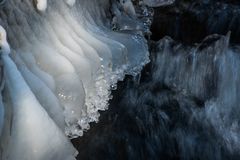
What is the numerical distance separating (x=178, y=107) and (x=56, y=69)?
4.52ft

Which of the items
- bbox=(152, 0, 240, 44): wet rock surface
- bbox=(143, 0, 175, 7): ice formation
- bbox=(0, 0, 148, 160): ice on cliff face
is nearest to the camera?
bbox=(0, 0, 148, 160): ice on cliff face

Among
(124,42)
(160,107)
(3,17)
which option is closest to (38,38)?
(3,17)

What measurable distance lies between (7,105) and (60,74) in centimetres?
59

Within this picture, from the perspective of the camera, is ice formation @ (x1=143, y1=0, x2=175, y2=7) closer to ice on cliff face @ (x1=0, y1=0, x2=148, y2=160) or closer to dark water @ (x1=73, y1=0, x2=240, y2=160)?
dark water @ (x1=73, y1=0, x2=240, y2=160)

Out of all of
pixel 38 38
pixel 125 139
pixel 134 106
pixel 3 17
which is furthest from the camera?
pixel 134 106

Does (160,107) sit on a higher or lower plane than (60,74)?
lower

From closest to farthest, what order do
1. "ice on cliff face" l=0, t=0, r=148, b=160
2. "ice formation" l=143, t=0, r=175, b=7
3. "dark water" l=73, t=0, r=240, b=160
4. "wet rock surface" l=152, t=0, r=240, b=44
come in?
"ice on cliff face" l=0, t=0, r=148, b=160 → "dark water" l=73, t=0, r=240, b=160 → "wet rock surface" l=152, t=0, r=240, b=44 → "ice formation" l=143, t=0, r=175, b=7

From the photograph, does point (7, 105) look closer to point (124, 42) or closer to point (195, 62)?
point (124, 42)

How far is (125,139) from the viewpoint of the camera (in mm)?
3613

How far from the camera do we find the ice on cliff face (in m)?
2.47

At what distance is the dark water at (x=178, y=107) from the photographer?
141 inches

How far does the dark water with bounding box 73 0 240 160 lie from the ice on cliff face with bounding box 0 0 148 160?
0.24m

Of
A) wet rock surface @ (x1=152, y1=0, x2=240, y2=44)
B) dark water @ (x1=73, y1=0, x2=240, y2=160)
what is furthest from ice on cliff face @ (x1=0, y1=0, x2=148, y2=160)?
wet rock surface @ (x1=152, y1=0, x2=240, y2=44)

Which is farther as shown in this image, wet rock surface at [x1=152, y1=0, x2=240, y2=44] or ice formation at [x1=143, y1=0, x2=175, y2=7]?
ice formation at [x1=143, y1=0, x2=175, y2=7]
